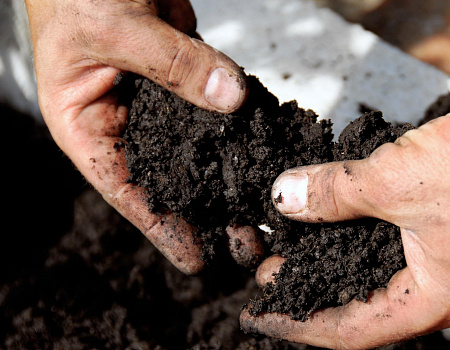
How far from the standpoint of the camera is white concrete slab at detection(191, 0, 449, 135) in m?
2.75

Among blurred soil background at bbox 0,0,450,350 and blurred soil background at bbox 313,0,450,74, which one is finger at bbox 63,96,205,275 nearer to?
blurred soil background at bbox 0,0,450,350

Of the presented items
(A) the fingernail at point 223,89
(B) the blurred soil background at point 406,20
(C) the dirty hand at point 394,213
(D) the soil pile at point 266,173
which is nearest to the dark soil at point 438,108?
(B) the blurred soil background at point 406,20

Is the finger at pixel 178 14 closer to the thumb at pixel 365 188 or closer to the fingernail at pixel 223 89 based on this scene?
the fingernail at pixel 223 89

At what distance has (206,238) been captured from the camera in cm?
167

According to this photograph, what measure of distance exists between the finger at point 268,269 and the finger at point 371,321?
0.14 metres

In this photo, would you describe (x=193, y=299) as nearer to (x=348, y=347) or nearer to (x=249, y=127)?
(x=348, y=347)

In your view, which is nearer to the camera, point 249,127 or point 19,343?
point 249,127

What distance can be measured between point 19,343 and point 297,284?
1.37 meters

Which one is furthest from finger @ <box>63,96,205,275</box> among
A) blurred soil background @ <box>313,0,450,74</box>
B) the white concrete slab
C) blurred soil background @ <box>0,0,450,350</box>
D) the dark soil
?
blurred soil background @ <box>313,0,450,74</box>

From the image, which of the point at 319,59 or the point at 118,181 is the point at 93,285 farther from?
the point at 319,59

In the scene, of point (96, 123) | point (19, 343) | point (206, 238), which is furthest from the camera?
point (19, 343)

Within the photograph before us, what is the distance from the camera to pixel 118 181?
5.58ft

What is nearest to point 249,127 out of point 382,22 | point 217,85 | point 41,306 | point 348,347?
point 217,85

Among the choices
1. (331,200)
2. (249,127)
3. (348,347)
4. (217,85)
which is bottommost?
(348,347)
